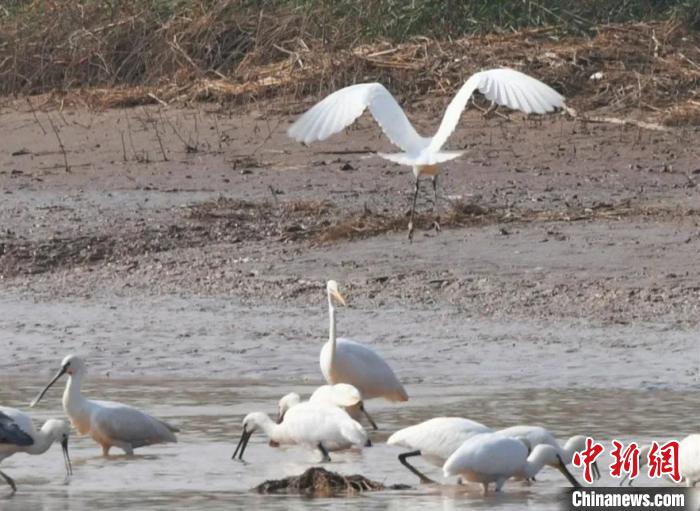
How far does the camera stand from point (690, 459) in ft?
26.1

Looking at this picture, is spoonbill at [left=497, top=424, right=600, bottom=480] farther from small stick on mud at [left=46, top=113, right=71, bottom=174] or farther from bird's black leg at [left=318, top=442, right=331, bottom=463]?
small stick on mud at [left=46, top=113, right=71, bottom=174]

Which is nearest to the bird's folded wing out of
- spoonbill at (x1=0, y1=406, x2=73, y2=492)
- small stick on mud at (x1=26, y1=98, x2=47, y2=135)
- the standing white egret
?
spoonbill at (x1=0, y1=406, x2=73, y2=492)

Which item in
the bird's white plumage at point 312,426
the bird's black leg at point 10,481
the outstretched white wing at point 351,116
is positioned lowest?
the bird's black leg at point 10,481

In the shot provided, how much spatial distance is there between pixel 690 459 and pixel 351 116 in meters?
5.14

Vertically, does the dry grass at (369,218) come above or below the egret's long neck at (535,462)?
above

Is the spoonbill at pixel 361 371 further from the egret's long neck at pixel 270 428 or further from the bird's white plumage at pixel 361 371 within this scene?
the egret's long neck at pixel 270 428

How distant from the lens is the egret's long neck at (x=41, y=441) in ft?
28.5

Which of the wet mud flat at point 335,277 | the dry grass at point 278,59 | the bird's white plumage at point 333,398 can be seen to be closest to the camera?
the bird's white plumage at point 333,398

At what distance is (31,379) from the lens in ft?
36.7

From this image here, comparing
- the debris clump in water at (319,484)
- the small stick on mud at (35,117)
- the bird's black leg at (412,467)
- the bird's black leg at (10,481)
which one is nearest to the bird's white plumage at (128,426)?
the bird's black leg at (10,481)

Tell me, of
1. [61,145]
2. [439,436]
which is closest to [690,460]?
[439,436]

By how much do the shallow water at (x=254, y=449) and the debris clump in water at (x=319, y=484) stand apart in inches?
3.4

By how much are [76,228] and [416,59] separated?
15.0 ft

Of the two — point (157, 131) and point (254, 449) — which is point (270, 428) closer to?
point (254, 449)
